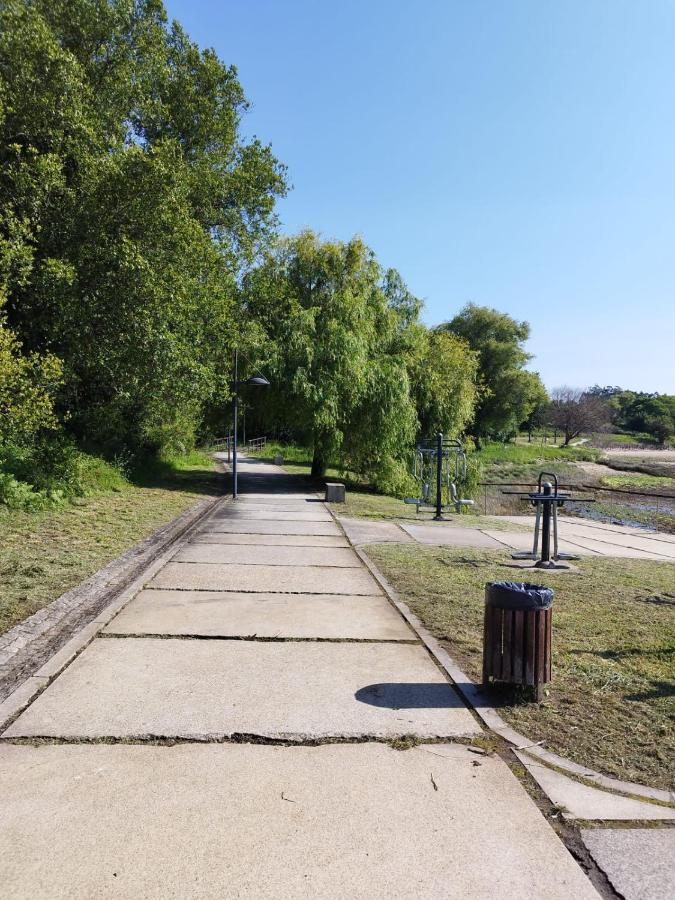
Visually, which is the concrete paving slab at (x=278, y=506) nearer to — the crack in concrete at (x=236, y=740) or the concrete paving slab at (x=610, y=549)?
the concrete paving slab at (x=610, y=549)

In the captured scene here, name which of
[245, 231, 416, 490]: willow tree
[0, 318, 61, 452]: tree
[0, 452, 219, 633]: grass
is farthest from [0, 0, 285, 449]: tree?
[0, 452, 219, 633]: grass

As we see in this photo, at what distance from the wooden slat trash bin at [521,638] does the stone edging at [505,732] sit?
0.24m

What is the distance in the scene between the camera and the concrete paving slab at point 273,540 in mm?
10734

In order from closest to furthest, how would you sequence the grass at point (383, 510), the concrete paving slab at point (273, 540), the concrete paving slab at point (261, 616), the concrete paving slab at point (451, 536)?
the concrete paving slab at point (261, 616)
the concrete paving slab at point (273, 540)
the concrete paving slab at point (451, 536)
the grass at point (383, 510)

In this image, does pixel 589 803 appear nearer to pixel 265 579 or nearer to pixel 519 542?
pixel 265 579

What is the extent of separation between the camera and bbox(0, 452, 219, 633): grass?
6.62 m

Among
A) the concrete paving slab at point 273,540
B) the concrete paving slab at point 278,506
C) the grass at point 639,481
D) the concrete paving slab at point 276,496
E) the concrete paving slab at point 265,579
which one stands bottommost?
the grass at point 639,481

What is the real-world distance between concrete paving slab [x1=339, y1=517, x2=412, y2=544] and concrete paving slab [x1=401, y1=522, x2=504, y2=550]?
0.81 ft

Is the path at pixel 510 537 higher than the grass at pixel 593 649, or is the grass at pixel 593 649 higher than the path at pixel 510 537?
the grass at pixel 593 649

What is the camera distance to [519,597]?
4.01 meters

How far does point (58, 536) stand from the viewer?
985 centimetres

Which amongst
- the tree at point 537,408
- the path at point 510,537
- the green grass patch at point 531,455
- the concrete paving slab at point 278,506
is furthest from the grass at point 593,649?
the tree at point 537,408

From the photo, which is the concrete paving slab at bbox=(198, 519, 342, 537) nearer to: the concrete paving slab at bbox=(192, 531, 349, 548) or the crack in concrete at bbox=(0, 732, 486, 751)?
the concrete paving slab at bbox=(192, 531, 349, 548)

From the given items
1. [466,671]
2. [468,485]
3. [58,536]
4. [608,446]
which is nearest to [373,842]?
[466,671]
